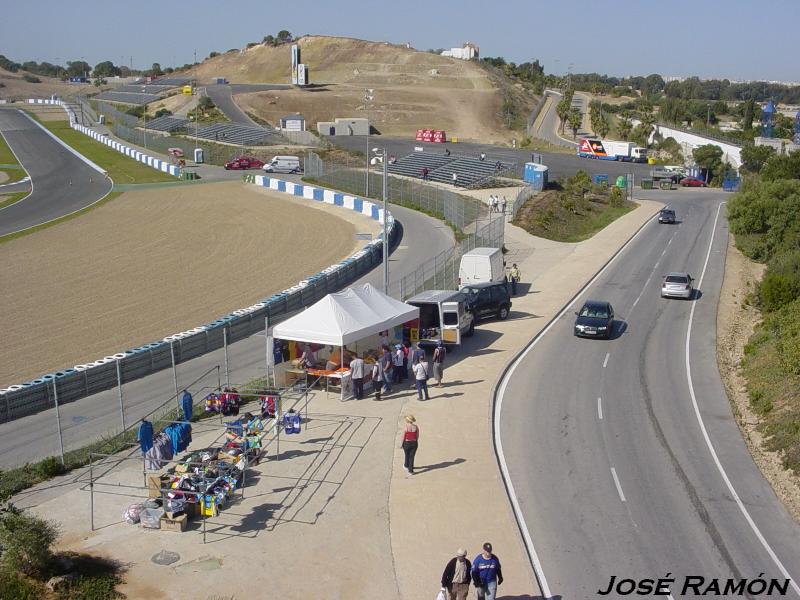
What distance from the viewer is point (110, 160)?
90.9m

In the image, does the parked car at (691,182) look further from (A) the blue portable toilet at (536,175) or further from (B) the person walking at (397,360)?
(B) the person walking at (397,360)

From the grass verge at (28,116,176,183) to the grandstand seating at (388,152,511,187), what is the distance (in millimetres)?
21581

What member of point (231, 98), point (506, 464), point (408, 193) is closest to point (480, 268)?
point (506, 464)

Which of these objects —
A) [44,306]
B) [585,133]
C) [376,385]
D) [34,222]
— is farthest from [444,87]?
[376,385]

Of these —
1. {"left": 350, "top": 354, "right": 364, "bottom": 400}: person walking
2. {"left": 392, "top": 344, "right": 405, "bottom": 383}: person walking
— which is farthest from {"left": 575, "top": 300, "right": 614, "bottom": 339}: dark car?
{"left": 350, "top": 354, "right": 364, "bottom": 400}: person walking

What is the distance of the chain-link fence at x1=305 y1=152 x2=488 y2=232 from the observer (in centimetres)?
5394

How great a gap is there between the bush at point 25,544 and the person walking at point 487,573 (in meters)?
6.74

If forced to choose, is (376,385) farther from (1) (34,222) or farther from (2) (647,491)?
(1) (34,222)

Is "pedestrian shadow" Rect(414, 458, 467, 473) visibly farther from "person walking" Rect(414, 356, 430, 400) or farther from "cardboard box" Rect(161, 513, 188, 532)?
"cardboard box" Rect(161, 513, 188, 532)

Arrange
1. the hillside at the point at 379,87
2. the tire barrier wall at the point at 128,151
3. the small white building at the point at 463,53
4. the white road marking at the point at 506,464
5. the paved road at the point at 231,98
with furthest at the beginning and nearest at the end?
the small white building at the point at 463,53
the hillside at the point at 379,87
the paved road at the point at 231,98
the tire barrier wall at the point at 128,151
the white road marking at the point at 506,464

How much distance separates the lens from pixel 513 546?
1478cm

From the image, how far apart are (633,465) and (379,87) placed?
4889 inches

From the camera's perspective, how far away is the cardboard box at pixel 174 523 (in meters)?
15.2

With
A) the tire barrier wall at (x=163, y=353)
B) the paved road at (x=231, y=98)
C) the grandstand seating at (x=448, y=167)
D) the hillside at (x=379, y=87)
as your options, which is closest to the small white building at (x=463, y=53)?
the hillside at (x=379, y=87)
